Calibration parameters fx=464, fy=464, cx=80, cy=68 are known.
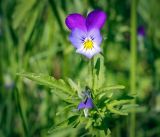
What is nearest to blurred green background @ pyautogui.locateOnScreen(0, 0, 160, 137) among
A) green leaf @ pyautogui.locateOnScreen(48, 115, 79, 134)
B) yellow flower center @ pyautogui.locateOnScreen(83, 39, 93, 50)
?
yellow flower center @ pyautogui.locateOnScreen(83, 39, 93, 50)

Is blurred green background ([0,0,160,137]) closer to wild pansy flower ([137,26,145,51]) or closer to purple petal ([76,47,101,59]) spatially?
wild pansy flower ([137,26,145,51])

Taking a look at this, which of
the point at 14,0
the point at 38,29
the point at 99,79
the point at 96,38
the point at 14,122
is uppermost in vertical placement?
the point at 14,0

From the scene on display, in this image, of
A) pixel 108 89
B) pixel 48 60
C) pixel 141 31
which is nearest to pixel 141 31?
pixel 141 31

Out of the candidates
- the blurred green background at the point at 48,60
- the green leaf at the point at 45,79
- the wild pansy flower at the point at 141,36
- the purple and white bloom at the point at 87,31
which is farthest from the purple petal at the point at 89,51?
the wild pansy flower at the point at 141,36

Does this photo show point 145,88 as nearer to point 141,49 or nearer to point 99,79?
point 141,49

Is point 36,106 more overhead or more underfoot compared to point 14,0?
more underfoot

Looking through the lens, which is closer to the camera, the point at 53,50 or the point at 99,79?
the point at 99,79

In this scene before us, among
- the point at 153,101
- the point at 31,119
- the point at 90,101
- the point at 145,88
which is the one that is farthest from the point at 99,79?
the point at 145,88
